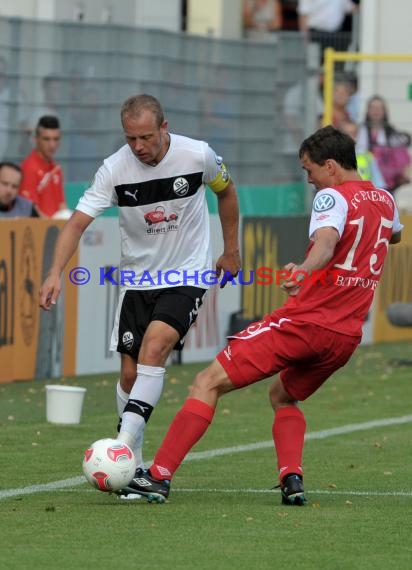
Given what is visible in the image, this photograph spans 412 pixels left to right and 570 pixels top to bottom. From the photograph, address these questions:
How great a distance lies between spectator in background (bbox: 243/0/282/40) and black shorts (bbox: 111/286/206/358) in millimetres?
17187

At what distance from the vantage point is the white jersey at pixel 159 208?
9.04 m

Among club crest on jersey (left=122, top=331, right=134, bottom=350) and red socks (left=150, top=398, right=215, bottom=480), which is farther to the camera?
club crest on jersey (left=122, top=331, right=134, bottom=350)

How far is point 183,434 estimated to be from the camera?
27.9ft

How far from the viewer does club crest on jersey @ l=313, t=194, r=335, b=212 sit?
823 cm

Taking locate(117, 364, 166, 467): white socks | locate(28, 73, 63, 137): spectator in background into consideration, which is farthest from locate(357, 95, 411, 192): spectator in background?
locate(117, 364, 166, 467): white socks

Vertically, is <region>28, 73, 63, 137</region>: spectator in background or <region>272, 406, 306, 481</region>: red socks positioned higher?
<region>28, 73, 63, 137</region>: spectator in background

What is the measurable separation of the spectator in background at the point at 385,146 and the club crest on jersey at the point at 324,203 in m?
14.3

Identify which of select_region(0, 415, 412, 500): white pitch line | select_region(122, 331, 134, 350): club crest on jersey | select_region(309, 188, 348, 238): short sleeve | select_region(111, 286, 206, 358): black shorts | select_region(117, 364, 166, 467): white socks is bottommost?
select_region(0, 415, 412, 500): white pitch line

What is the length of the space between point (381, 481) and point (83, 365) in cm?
693

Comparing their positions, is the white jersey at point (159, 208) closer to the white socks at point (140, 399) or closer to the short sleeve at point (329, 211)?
the white socks at point (140, 399)

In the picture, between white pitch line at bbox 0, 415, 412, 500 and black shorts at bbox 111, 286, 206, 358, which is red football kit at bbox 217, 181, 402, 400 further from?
white pitch line at bbox 0, 415, 412, 500

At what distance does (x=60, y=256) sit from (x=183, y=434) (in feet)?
3.67

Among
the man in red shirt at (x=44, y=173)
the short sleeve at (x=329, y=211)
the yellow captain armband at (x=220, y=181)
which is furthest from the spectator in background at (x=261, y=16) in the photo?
the short sleeve at (x=329, y=211)

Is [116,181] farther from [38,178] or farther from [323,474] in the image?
[38,178]
